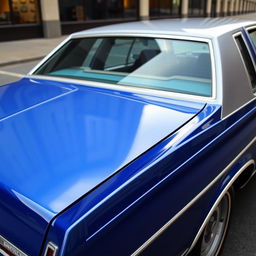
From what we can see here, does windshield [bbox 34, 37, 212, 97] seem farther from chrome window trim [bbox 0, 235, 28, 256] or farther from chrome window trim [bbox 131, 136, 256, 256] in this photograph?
chrome window trim [bbox 0, 235, 28, 256]

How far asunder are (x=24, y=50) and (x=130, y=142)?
38.8 feet

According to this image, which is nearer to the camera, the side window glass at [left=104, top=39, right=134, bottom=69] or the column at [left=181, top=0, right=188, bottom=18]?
the side window glass at [left=104, top=39, right=134, bottom=69]

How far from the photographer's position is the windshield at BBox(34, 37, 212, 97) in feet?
8.25

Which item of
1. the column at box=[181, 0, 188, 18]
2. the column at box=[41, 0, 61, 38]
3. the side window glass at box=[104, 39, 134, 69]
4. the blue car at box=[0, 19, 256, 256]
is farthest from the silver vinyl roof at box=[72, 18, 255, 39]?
the column at box=[181, 0, 188, 18]

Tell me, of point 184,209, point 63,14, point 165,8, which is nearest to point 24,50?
point 63,14

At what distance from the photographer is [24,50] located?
12.5 meters

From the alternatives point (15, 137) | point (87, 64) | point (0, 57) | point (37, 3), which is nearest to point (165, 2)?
point (37, 3)

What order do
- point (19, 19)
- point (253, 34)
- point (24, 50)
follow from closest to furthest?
1. point (253, 34)
2. point (24, 50)
3. point (19, 19)

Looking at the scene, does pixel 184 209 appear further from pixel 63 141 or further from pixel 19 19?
pixel 19 19

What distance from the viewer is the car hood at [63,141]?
1.31 m

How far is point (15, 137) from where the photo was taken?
1.76m

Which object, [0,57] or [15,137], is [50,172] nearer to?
[15,137]

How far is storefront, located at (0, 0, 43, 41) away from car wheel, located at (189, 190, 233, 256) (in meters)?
13.8

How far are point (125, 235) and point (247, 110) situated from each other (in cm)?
149
